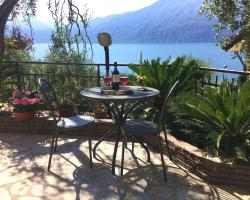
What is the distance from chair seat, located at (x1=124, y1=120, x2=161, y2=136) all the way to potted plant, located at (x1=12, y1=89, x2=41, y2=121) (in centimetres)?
195

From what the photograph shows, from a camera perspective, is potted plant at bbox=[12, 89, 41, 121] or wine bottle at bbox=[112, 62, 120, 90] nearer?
wine bottle at bbox=[112, 62, 120, 90]

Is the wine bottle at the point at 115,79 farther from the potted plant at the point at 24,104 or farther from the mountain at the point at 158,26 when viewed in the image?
the mountain at the point at 158,26

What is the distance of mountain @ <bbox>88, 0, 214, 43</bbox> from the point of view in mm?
122225

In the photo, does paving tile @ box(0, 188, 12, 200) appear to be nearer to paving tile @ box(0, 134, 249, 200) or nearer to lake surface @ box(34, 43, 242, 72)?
paving tile @ box(0, 134, 249, 200)

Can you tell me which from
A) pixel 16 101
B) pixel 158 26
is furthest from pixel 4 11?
pixel 158 26

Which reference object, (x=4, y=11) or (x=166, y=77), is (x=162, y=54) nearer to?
(x=4, y=11)

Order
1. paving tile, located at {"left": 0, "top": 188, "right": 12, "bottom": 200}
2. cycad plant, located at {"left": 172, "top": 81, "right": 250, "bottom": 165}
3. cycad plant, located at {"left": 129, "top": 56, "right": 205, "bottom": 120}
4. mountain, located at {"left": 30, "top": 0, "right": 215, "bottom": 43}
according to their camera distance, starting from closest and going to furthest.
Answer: paving tile, located at {"left": 0, "top": 188, "right": 12, "bottom": 200}
cycad plant, located at {"left": 172, "top": 81, "right": 250, "bottom": 165}
cycad plant, located at {"left": 129, "top": 56, "right": 205, "bottom": 120}
mountain, located at {"left": 30, "top": 0, "right": 215, "bottom": 43}

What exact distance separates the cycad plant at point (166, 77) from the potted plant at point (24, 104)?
1558mm

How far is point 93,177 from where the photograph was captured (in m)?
3.67

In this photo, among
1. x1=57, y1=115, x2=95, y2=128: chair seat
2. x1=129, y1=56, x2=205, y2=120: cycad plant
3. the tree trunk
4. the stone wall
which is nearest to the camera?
the stone wall

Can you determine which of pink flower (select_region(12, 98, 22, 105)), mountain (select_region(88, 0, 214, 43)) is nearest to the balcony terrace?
pink flower (select_region(12, 98, 22, 105))

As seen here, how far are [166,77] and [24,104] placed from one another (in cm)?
208

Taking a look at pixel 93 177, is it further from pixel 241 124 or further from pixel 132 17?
pixel 132 17

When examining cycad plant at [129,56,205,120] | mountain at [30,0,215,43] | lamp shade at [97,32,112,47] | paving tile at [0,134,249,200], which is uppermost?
mountain at [30,0,215,43]
